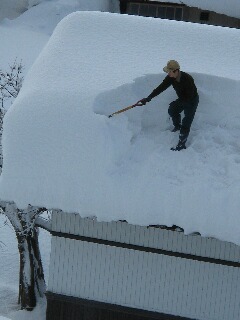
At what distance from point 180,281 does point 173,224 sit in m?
2.15

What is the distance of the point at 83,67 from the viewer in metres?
10.8

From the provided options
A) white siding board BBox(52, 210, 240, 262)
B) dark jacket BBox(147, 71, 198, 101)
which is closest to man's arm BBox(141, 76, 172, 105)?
dark jacket BBox(147, 71, 198, 101)

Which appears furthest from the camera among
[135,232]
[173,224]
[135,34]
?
[135,34]

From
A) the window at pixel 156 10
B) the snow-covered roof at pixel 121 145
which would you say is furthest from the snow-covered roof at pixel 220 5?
the snow-covered roof at pixel 121 145

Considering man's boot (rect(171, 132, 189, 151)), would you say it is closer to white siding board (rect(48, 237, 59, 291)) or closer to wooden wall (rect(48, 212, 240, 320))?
wooden wall (rect(48, 212, 240, 320))

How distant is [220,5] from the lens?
2347 cm

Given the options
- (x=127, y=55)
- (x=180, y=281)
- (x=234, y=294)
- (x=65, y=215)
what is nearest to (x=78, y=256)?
(x=65, y=215)

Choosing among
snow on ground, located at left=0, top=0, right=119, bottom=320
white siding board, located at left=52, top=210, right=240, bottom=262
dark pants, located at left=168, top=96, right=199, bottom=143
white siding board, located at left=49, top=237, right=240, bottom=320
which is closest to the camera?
dark pants, located at left=168, top=96, right=199, bottom=143

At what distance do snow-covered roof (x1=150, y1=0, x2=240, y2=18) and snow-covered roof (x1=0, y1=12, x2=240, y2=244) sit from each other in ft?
42.6

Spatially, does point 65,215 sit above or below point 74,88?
below

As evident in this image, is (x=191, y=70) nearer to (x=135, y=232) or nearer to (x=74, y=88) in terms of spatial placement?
(x=74, y=88)

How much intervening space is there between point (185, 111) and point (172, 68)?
0.89 meters

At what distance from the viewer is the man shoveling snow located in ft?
32.0

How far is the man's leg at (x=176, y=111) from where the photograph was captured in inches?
398
